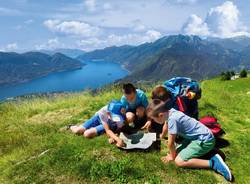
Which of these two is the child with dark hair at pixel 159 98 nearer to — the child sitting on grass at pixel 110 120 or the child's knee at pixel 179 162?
the child sitting on grass at pixel 110 120

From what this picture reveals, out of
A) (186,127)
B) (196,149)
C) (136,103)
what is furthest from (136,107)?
(196,149)

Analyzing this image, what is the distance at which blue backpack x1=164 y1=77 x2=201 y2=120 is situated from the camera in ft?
28.1

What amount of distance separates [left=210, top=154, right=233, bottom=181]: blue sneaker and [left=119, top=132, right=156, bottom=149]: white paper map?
5.08ft

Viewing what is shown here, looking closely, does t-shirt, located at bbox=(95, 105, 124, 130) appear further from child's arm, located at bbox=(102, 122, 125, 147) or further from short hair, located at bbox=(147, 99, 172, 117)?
short hair, located at bbox=(147, 99, 172, 117)

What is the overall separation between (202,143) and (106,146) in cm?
222

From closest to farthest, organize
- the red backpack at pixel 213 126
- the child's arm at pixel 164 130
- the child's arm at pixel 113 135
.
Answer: the child's arm at pixel 113 135 < the child's arm at pixel 164 130 < the red backpack at pixel 213 126

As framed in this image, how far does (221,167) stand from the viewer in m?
6.77

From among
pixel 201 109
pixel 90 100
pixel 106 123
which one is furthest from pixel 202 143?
pixel 90 100

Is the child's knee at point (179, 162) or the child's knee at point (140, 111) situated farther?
the child's knee at point (140, 111)

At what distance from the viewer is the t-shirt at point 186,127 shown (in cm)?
691

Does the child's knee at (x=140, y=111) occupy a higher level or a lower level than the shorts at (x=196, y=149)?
higher

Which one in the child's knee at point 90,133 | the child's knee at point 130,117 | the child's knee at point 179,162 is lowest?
the child's knee at point 179,162

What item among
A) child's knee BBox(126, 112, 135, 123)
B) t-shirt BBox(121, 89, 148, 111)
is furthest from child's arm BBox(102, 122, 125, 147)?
t-shirt BBox(121, 89, 148, 111)

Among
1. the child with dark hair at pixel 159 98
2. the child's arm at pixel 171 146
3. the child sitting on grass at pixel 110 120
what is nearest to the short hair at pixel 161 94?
the child with dark hair at pixel 159 98
